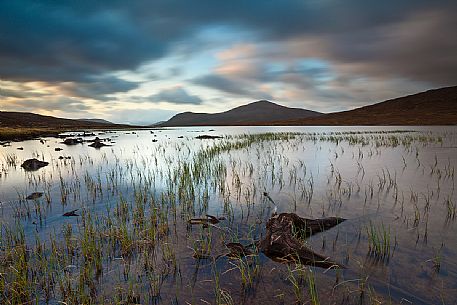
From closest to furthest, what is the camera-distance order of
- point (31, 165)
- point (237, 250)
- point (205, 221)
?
point (237, 250), point (205, 221), point (31, 165)

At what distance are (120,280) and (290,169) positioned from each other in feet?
47.0

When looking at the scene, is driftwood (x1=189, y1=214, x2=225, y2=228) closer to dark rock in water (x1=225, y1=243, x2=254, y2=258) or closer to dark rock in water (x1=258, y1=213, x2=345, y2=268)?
dark rock in water (x1=225, y1=243, x2=254, y2=258)

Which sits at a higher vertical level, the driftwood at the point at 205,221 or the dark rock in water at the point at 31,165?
the dark rock in water at the point at 31,165

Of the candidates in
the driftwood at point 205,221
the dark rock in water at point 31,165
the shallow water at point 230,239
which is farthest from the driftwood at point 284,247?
the dark rock in water at point 31,165

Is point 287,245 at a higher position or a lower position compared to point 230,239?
higher

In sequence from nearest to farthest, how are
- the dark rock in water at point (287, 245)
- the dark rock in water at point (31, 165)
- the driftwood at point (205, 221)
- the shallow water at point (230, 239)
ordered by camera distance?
the shallow water at point (230, 239), the dark rock in water at point (287, 245), the driftwood at point (205, 221), the dark rock in water at point (31, 165)

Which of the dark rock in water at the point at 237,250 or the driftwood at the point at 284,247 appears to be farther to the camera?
the dark rock in water at the point at 237,250

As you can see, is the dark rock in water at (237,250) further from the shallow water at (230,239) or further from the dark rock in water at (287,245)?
the dark rock in water at (287,245)

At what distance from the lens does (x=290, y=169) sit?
1844cm

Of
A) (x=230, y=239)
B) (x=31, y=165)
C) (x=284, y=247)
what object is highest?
(x=31, y=165)

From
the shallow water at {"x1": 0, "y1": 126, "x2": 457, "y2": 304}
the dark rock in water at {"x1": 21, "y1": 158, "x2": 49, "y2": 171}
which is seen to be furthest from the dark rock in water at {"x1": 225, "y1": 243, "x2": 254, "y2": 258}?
the dark rock in water at {"x1": 21, "y1": 158, "x2": 49, "y2": 171}

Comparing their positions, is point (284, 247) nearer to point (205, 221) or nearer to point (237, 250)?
point (237, 250)

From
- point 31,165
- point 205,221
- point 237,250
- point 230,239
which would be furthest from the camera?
point 31,165

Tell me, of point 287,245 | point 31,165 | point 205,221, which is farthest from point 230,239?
point 31,165
